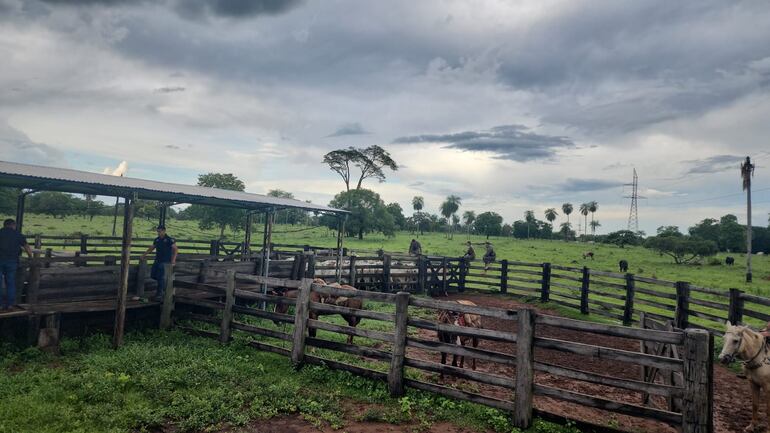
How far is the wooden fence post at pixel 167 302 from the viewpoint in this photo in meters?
9.57

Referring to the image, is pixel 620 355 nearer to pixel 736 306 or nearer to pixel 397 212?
pixel 736 306

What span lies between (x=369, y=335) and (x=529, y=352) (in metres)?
2.47

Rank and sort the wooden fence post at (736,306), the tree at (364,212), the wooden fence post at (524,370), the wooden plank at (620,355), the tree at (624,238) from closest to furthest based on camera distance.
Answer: the wooden plank at (620,355) < the wooden fence post at (524,370) < the wooden fence post at (736,306) < the tree at (364,212) < the tree at (624,238)

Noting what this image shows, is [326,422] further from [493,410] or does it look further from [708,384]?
[708,384]

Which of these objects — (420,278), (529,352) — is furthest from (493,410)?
(420,278)

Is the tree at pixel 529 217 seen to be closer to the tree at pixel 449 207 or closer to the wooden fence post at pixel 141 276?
the tree at pixel 449 207

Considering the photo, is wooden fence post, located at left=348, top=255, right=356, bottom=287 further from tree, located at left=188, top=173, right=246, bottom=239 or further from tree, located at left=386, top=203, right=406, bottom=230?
tree, located at left=386, top=203, right=406, bottom=230

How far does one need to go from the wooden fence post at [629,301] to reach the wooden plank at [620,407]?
9.45 metres

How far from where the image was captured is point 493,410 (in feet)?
19.6

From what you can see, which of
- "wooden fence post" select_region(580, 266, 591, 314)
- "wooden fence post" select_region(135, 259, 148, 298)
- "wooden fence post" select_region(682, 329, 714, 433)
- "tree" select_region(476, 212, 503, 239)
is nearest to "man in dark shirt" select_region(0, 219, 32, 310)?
"wooden fence post" select_region(135, 259, 148, 298)

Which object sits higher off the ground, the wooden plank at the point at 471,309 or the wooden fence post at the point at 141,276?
the wooden plank at the point at 471,309

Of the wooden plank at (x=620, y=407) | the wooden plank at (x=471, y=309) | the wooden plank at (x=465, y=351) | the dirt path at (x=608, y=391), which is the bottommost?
the dirt path at (x=608, y=391)

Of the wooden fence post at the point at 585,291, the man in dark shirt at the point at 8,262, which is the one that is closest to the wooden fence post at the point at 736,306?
the wooden fence post at the point at 585,291

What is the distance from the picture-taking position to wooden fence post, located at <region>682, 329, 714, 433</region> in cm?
477
